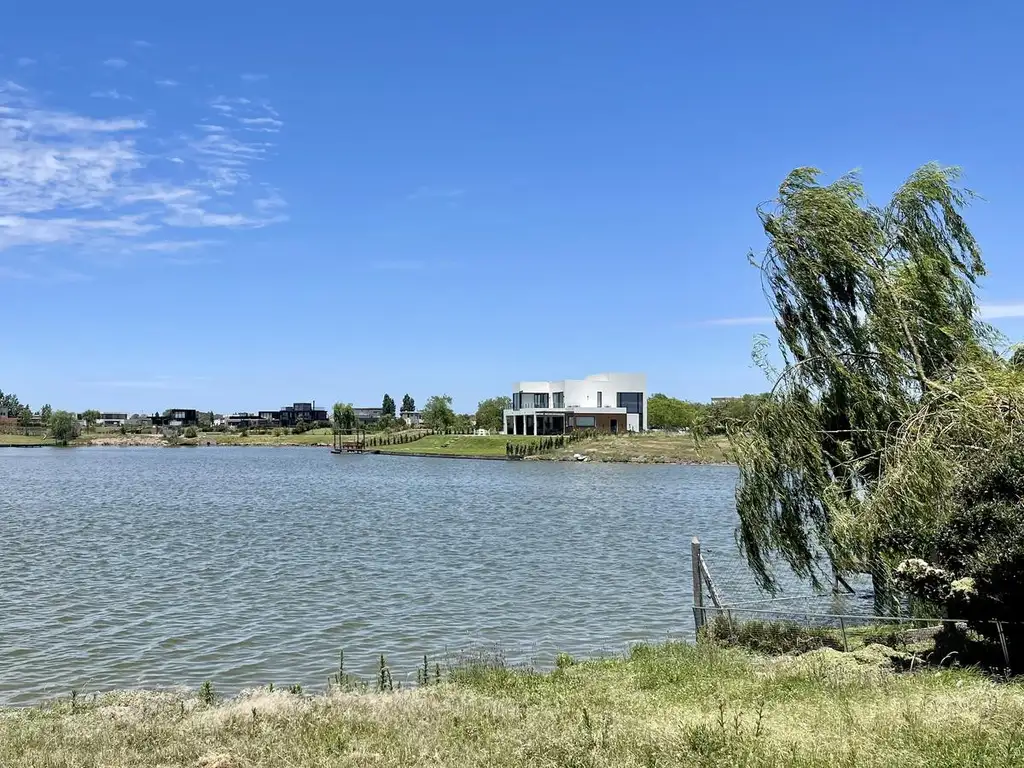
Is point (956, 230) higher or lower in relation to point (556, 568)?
higher

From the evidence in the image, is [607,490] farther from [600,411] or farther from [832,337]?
[600,411]

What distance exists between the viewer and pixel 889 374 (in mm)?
17531

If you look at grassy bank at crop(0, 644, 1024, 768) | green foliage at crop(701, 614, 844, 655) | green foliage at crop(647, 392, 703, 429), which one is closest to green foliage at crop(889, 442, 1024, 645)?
grassy bank at crop(0, 644, 1024, 768)

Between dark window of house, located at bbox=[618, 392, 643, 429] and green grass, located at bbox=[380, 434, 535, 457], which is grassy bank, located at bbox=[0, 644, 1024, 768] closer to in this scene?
green grass, located at bbox=[380, 434, 535, 457]

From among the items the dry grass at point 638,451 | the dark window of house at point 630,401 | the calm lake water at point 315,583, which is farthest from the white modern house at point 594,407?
the calm lake water at point 315,583

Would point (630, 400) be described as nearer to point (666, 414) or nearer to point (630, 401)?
point (630, 401)

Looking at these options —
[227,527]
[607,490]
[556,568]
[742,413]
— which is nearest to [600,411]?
[607,490]

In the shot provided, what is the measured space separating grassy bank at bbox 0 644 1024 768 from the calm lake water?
12.4 ft

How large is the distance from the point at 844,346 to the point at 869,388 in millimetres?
1116

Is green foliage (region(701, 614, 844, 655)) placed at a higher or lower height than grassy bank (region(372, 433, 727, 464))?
lower

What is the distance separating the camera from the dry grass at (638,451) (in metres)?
118

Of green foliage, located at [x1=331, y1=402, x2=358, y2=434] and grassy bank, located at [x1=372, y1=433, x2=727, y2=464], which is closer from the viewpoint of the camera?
grassy bank, located at [x1=372, y1=433, x2=727, y2=464]

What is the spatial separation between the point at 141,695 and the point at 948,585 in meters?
12.7

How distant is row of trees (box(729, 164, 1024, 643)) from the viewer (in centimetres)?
1458
